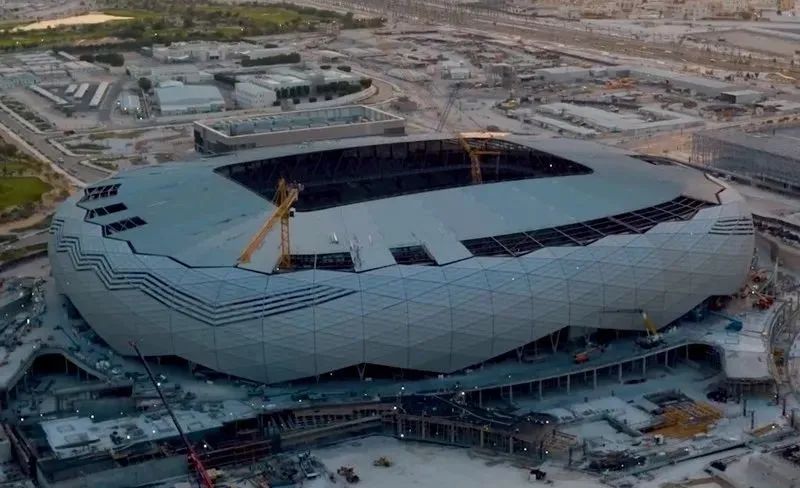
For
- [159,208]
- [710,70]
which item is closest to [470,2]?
[710,70]

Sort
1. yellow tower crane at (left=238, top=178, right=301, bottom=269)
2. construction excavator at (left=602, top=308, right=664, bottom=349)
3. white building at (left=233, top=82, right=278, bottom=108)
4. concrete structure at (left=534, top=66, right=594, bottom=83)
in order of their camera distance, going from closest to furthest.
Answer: yellow tower crane at (left=238, top=178, right=301, bottom=269)
construction excavator at (left=602, top=308, right=664, bottom=349)
white building at (left=233, top=82, right=278, bottom=108)
concrete structure at (left=534, top=66, right=594, bottom=83)

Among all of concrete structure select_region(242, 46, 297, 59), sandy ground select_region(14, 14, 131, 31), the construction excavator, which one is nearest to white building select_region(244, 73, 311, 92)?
concrete structure select_region(242, 46, 297, 59)

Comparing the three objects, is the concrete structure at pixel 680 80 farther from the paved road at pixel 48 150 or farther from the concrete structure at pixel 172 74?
the paved road at pixel 48 150

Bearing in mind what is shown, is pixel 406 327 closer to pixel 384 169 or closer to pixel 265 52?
pixel 384 169

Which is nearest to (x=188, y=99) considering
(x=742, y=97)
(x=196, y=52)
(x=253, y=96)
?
(x=253, y=96)

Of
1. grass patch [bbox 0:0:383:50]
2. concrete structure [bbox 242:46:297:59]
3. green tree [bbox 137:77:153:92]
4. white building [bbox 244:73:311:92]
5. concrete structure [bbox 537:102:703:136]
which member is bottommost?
concrete structure [bbox 537:102:703:136]

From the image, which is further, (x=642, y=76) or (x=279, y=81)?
(x=642, y=76)

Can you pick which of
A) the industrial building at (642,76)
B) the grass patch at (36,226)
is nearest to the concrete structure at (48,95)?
the grass patch at (36,226)

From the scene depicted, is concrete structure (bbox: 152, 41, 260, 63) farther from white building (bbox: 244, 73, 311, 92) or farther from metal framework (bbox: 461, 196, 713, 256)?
metal framework (bbox: 461, 196, 713, 256)
